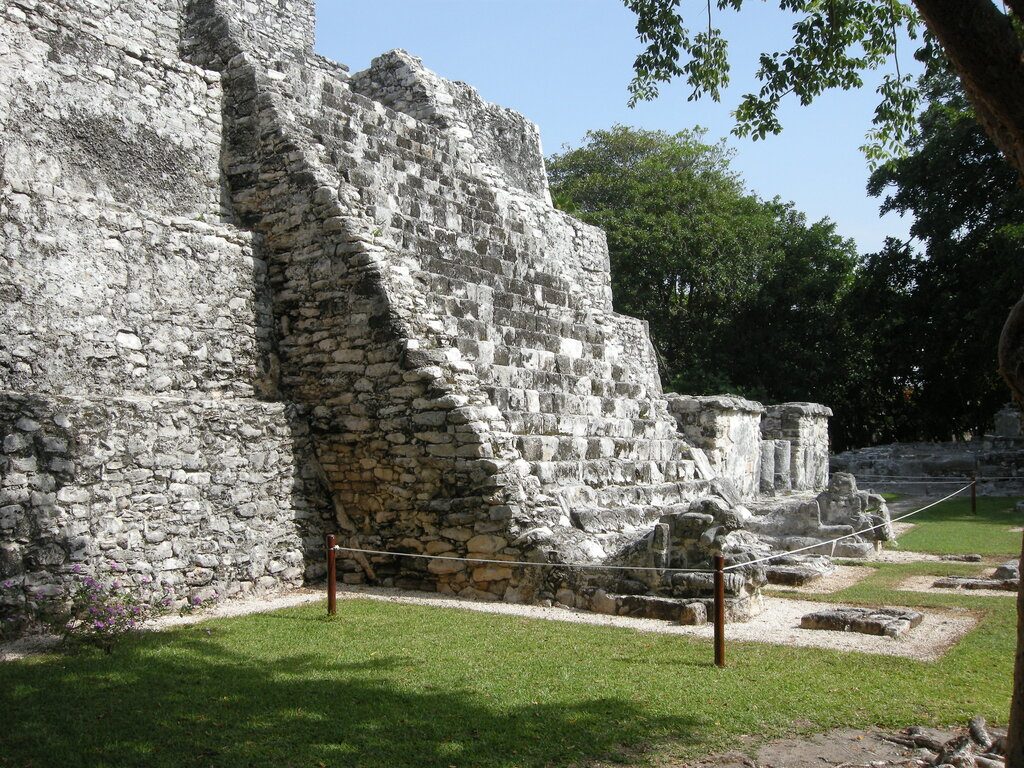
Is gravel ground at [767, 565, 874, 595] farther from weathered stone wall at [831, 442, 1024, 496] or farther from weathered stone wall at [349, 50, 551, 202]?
weathered stone wall at [831, 442, 1024, 496]

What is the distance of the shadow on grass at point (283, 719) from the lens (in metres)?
4.17

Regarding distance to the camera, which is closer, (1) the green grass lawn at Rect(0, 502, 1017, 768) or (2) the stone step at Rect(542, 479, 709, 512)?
(1) the green grass lawn at Rect(0, 502, 1017, 768)

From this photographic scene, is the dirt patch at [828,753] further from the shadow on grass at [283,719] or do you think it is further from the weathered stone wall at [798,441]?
the weathered stone wall at [798,441]

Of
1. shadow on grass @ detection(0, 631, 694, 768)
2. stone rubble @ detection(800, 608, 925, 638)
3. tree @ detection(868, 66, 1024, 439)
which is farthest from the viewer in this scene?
tree @ detection(868, 66, 1024, 439)

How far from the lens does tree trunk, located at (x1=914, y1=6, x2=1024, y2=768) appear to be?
3523 millimetres

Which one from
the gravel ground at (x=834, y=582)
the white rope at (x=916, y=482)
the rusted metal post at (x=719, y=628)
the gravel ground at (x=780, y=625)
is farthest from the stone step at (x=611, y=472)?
the white rope at (x=916, y=482)

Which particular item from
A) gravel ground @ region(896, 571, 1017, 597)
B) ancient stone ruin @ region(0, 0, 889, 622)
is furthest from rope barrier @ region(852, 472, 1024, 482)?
ancient stone ruin @ region(0, 0, 889, 622)

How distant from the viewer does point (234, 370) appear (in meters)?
8.43

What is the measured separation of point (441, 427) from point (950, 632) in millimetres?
4141

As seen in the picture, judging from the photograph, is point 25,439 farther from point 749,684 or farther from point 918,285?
point 918,285

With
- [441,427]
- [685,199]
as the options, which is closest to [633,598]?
[441,427]

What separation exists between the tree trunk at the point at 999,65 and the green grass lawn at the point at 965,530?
8.83 metres

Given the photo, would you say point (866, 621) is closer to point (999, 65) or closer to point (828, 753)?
point (828, 753)

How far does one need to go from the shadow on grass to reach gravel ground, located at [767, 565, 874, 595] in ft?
13.9
